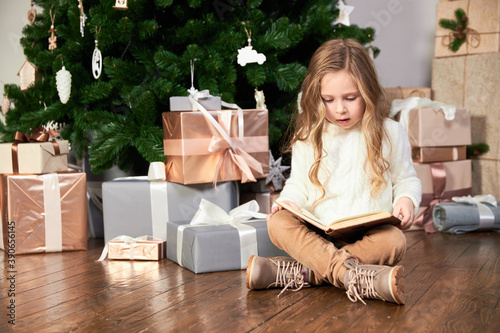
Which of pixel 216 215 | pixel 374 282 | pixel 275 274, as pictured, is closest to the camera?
pixel 374 282

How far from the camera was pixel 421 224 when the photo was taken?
2150mm

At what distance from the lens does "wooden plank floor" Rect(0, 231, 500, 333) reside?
1083 mm

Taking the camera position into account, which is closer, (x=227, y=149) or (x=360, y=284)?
(x=360, y=284)

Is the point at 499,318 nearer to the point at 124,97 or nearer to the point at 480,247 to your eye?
the point at 480,247

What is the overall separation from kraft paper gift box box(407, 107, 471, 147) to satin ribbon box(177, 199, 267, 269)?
2.60 ft

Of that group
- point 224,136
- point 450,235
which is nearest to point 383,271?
point 224,136

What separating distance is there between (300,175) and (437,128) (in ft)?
3.12

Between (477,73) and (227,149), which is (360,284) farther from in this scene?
(477,73)

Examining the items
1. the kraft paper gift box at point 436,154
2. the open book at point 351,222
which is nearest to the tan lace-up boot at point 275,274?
the open book at point 351,222

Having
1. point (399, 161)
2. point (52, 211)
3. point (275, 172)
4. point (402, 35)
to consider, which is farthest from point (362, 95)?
point (402, 35)

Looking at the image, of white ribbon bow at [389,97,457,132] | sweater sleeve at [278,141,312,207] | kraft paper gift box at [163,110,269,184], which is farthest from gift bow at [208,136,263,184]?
white ribbon bow at [389,97,457,132]

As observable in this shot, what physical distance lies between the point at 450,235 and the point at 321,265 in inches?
37.1

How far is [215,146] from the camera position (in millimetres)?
1745

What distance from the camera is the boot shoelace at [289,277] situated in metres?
1.34
